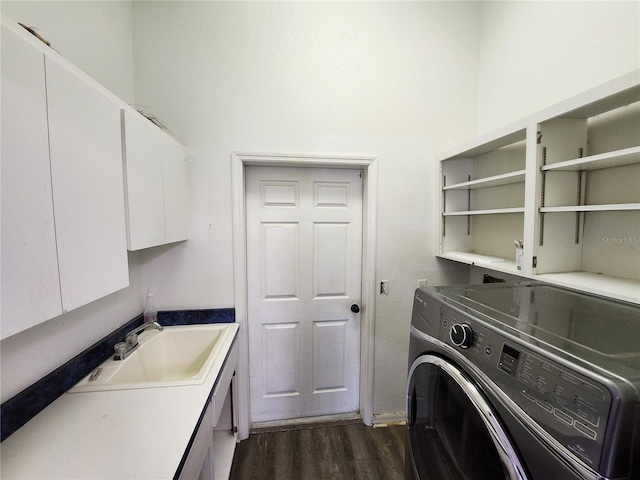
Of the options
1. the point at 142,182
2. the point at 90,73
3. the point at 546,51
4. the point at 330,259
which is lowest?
the point at 330,259

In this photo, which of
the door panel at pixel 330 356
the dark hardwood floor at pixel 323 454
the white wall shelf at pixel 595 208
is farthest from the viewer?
the door panel at pixel 330 356

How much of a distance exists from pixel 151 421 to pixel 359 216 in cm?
158

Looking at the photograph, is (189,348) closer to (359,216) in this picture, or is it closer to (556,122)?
(359,216)

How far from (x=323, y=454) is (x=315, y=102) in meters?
2.36

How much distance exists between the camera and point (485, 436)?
0.69m

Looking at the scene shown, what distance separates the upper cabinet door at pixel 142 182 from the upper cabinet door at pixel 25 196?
31 cm

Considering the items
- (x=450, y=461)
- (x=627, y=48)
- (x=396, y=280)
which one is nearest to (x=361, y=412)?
(x=396, y=280)

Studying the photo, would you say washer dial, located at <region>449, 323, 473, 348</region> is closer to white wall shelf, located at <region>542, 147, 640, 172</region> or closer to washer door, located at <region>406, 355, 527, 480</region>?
washer door, located at <region>406, 355, 527, 480</region>

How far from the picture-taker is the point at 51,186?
0.66m

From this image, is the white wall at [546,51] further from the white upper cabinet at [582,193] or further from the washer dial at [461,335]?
the washer dial at [461,335]

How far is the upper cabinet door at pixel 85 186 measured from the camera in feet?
2.23

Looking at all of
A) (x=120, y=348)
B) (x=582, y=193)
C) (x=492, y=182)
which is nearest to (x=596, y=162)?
(x=582, y=193)

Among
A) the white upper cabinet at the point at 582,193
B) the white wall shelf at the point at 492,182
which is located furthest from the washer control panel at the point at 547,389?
the white wall shelf at the point at 492,182

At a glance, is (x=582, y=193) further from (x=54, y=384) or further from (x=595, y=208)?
(x=54, y=384)
